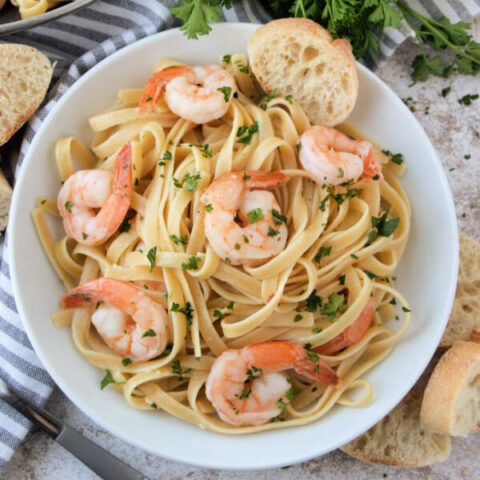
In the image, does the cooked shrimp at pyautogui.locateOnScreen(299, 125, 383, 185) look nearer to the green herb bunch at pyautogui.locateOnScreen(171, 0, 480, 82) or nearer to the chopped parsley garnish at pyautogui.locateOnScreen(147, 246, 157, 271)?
the green herb bunch at pyautogui.locateOnScreen(171, 0, 480, 82)

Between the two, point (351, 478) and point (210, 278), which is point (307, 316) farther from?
point (351, 478)

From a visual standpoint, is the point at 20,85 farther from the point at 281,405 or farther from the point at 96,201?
the point at 281,405

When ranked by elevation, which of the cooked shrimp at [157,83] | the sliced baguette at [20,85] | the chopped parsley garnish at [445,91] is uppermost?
the sliced baguette at [20,85]

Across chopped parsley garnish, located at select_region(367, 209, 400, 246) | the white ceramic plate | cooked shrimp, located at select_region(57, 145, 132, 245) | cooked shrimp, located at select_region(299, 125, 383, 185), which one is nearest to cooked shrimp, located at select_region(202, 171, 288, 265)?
cooked shrimp, located at select_region(299, 125, 383, 185)

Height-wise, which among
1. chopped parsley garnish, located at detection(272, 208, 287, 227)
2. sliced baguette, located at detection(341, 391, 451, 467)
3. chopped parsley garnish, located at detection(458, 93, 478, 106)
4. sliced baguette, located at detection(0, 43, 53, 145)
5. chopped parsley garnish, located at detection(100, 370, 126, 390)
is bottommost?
sliced baguette, located at detection(341, 391, 451, 467)

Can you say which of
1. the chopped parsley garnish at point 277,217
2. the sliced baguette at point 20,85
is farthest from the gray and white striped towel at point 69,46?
the chopped parsley garnish at point 277,217

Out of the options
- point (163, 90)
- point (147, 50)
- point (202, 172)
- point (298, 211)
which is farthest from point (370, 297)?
point (147, 50)

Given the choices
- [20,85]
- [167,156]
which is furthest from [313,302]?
[20,85]

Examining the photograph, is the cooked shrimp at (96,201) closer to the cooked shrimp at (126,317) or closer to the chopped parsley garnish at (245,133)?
the cooked shrimp at (126,317)

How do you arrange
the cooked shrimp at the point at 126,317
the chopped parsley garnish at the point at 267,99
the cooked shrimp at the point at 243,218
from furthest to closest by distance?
the chopped parsley garnish at the point at 267,99 < the cooked shrimp at the point at 126,317 < the cooked shrimp at the point at 243,218

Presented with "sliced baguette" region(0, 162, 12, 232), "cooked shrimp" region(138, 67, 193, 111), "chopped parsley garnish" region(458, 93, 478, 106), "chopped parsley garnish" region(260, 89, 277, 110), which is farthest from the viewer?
"chopped parsley garnish" region(458, 93, 478, 106)
